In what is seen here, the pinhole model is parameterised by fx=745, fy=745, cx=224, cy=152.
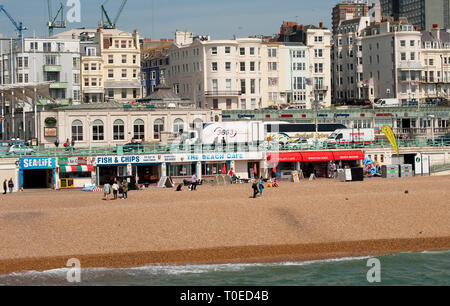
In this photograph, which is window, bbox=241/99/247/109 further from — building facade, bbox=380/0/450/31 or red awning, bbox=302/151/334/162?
building facade, bbox=380/0/450/31

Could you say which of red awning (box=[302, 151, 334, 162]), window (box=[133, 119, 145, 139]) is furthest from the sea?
window (box=[133, 119, 145, 139])

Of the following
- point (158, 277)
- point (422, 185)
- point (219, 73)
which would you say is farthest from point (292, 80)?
point (158, 277)

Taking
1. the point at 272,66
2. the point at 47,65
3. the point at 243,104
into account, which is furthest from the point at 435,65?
the point at 47,65

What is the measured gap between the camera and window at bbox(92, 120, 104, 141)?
225 ft

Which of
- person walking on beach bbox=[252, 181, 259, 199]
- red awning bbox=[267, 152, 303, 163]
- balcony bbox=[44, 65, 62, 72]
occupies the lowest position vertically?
person walking on beach bbox=[252, 181, 259, 199]

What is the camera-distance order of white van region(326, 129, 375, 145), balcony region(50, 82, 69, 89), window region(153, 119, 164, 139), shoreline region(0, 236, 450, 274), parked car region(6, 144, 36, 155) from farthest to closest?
balcony region(50, 82, 69, 89) → window region(153, 119, 164, 139) → white van region(326, 129, 375, 145) → parked car region(6, 144, 36, 155) → shoreline region(0, 236, 450, 274)

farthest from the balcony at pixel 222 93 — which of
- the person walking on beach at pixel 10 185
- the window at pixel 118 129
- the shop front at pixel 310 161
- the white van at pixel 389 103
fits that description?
the person walking on beach at pixel 10 185

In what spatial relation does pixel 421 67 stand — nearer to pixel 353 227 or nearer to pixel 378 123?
pixel 378 123

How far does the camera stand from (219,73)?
9400 centimetres

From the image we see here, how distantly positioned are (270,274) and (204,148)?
3009 cm

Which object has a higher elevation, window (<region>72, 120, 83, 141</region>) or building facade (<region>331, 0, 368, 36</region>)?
building facade (<region>331, 0, 368, 36</region>)

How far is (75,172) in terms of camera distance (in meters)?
57.0

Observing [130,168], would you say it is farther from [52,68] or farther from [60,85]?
[52,68]

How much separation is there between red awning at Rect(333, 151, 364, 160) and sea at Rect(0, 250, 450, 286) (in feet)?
98.5
